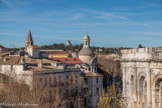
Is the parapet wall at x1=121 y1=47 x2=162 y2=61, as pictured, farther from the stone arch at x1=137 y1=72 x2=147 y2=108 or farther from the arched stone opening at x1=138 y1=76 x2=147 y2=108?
the arched stone opening at x1=138 y1=76 x2=147 y2=108

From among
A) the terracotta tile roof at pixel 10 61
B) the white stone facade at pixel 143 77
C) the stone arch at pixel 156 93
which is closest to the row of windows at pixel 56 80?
the terracotta tile roof at pixel 10 61

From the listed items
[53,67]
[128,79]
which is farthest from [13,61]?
[128,79]

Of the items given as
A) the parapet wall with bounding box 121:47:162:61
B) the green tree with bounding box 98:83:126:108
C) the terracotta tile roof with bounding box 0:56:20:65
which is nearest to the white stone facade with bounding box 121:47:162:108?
the parapet wall with bounding box 121:47:162:61

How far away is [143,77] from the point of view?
14.9 metres

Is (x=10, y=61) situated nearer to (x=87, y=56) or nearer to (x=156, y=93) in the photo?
(x=156, y=93)

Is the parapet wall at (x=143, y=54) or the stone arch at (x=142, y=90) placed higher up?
the parapet wall at (x=143, y=54)

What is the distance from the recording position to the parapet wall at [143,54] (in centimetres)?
1327

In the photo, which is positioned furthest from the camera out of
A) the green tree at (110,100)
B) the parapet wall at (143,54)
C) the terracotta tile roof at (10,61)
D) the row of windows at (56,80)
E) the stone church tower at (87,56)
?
the stone church tower at (87,56)

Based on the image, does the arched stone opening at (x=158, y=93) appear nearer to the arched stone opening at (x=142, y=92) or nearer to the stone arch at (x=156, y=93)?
the stone arch at (x=156, y=93)

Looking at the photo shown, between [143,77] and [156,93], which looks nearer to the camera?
[156,93]

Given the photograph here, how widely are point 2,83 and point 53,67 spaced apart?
14260 mm

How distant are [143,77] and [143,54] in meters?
1.34

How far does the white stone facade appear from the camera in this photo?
13.4 meters

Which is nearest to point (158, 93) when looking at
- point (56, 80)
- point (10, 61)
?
point (56, 80)
